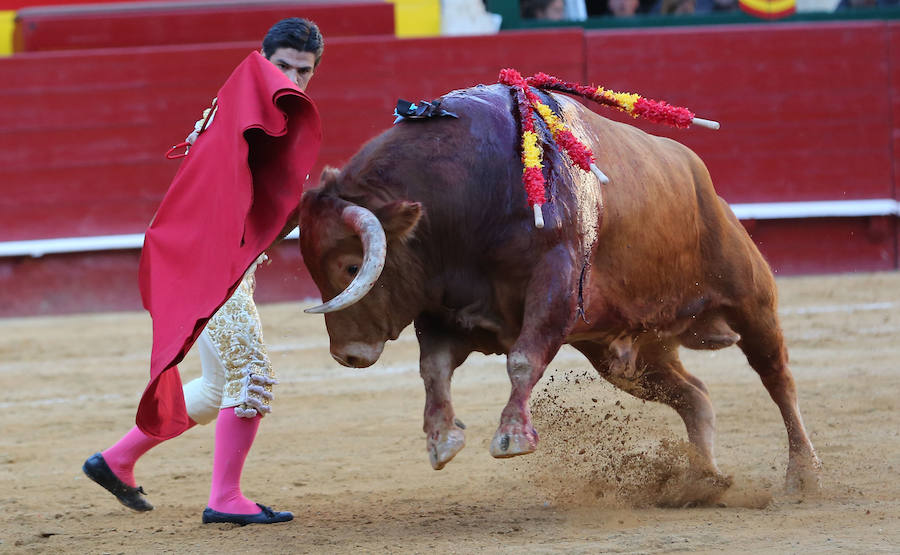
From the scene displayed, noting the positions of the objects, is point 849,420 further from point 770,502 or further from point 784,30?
point 784,30

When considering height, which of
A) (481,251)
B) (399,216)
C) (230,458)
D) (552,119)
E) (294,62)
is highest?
(294,62)

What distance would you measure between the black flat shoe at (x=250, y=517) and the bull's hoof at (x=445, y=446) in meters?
0.60

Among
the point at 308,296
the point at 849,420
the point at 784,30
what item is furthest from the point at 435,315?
the point at 784,30

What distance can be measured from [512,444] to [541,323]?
1.06 feet

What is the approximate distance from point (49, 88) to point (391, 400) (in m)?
3.63

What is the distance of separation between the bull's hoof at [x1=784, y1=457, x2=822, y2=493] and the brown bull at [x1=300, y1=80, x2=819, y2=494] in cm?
27

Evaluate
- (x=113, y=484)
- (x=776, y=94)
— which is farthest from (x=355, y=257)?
(x=776, y=94)

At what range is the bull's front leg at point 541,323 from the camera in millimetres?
2867

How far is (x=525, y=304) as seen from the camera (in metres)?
2.98

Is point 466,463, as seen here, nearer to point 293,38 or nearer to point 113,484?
point 113,484

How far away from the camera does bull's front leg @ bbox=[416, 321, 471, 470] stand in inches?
114

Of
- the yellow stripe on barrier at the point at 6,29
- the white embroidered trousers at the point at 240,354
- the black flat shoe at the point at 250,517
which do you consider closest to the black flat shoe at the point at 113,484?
the black flat shoe at the point at 250,517

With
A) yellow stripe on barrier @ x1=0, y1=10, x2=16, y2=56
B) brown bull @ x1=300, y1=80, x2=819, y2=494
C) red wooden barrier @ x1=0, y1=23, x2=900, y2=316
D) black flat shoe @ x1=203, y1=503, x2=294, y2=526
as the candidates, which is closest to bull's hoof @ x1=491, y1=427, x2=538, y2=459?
brown bull @ x1=300, y1=80, x2=819, y2=494

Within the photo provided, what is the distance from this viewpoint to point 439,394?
2992 millimetres
